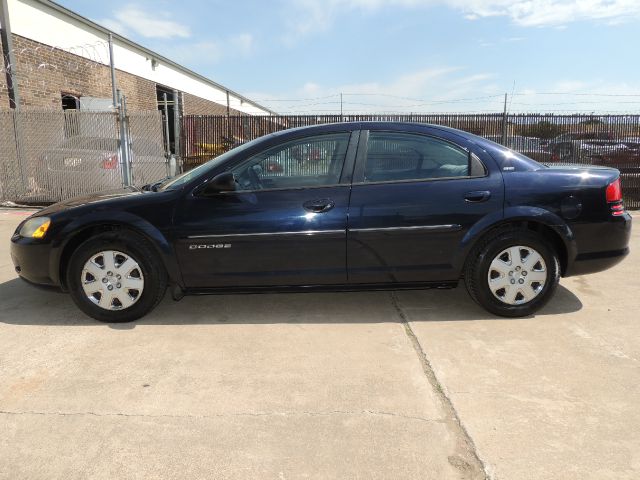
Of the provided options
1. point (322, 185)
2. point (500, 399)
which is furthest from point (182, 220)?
point (500, 399)

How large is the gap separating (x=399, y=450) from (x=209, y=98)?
102 ft

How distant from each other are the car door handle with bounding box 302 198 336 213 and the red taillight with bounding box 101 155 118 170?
826 centimetres

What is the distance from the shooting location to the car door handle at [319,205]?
3.68 m

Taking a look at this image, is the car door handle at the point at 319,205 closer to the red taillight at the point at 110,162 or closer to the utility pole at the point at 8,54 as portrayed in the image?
the red taillight at the point at 110,162

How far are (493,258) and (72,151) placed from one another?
9.79 metres

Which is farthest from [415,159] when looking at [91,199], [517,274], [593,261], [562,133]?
[562,133]

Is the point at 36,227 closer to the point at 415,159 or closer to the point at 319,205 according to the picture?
the point at 319,205

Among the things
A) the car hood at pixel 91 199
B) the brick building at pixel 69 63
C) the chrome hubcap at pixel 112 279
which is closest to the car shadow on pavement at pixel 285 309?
the chrome hubcap at pixel 112 279

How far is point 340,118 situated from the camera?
34.4 ft

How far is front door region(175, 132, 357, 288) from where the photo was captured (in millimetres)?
3684

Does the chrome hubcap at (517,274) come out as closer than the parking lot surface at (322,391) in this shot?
No

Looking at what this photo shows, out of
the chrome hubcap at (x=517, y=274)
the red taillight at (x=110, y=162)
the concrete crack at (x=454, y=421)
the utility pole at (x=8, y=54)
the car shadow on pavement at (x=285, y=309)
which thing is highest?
the utility pole at (x=8, y=54)

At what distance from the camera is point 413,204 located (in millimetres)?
3709

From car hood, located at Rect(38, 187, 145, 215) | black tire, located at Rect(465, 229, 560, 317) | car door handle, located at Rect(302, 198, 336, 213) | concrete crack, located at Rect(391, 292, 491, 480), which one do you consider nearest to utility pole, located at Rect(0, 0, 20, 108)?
car hood, located at Rect(38, 187, 145, 215)
